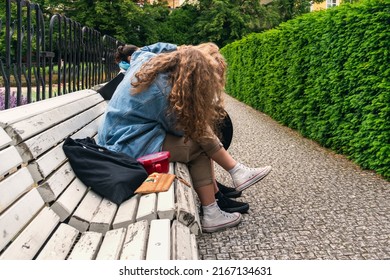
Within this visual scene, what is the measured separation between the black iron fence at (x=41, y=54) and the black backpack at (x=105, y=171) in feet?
2.97

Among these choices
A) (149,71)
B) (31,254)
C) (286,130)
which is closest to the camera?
(31,254)

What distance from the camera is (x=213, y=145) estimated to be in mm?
3459

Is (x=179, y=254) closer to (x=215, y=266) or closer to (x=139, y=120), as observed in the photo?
(x=215, y=266)

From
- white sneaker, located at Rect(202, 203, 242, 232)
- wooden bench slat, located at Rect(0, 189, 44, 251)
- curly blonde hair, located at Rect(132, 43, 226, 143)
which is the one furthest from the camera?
white sneaker, located at Rect(202, 203, 242, 232)

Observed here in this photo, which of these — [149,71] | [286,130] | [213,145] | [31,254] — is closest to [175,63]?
[149,71]

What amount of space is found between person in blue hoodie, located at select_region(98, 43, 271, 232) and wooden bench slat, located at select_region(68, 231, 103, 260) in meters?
1.02

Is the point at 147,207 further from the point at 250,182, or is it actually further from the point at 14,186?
the point at 250,182

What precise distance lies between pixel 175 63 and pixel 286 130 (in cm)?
626

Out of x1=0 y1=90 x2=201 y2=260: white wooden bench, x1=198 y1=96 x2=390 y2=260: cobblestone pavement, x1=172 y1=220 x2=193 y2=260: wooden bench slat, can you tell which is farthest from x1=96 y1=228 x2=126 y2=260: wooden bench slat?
x1=198 y1=96 x2=390 y2=260: cobblestone pavement

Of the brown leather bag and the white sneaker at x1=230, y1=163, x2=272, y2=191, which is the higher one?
the brown leather bag

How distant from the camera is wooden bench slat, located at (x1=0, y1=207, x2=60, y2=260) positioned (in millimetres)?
1782

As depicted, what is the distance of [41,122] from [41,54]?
1846 millimetres

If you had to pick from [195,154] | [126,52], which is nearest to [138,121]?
[195,154]

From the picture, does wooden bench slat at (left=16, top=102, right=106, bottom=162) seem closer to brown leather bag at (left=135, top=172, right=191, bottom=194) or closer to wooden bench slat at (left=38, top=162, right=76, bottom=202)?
wooden bench slat at (left=38, top=162, right=76, bottom=202)
